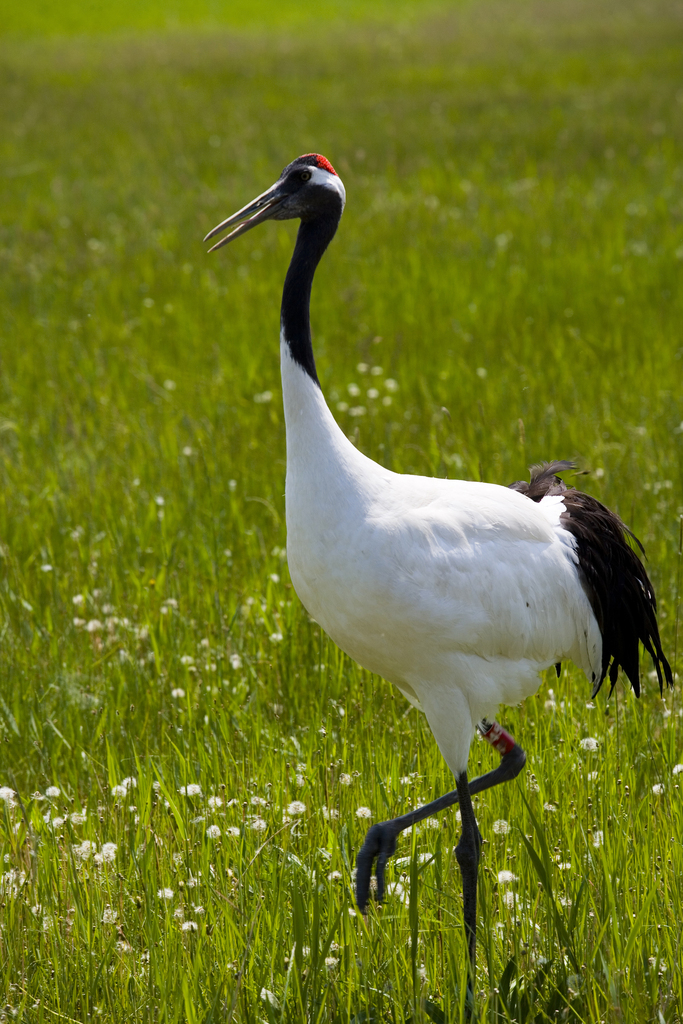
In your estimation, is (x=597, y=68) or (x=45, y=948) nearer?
(x=45, y=948)

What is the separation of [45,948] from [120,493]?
3.06m

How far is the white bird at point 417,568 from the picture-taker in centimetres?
268

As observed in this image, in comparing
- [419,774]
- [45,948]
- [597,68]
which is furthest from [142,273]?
[597,68]

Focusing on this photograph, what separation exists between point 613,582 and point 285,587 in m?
1.55

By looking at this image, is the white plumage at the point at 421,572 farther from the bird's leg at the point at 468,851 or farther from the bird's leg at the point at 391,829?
the bird's leg at the point at 391,829

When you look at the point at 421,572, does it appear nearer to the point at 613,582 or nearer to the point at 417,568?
the point at 417,568

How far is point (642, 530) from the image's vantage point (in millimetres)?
4727

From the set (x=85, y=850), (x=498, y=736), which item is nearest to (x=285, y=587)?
(x=498, y=736)

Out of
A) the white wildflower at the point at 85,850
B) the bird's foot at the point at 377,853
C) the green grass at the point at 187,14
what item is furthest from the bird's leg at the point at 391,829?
the green grass at the point at 187,14

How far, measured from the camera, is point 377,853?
2938 mm

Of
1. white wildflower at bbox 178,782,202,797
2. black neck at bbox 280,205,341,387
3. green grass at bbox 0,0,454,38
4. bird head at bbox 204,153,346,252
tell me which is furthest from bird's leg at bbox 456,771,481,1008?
green grass at bbox 0,0,454,38

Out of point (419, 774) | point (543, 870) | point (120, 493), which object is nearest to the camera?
point (543, 870)

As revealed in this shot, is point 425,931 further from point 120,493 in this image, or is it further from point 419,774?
point 120,493

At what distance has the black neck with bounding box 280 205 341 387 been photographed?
9.18ft
